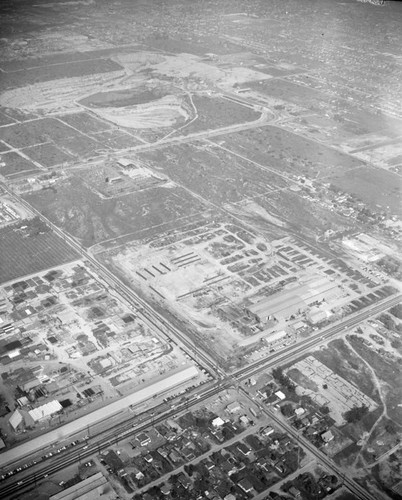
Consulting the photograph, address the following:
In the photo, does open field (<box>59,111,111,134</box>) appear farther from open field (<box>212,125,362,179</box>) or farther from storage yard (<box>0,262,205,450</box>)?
storage yard (<box>0,262,205,450</box>)

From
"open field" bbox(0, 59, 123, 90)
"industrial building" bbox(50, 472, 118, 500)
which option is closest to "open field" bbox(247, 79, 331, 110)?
"open field" bbox(0, 59, 123, 90)

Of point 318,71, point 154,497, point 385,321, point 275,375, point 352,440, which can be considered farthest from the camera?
point 318,71

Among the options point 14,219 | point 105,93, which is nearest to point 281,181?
point 14,219

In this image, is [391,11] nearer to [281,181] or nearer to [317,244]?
[281,181]

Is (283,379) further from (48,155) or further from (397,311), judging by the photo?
(48,155)

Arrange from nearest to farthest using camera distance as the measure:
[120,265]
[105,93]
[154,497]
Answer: [154,497], [120,265], [105,93]

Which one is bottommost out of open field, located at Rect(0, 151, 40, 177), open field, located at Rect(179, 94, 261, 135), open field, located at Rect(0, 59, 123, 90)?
open field, located at Rect(0, 151, 40, 177)

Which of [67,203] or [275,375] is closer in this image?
→ [275,375]

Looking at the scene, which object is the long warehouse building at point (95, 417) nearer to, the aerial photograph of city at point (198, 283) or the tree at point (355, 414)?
the aerial photograph of city at point (198, 283)
